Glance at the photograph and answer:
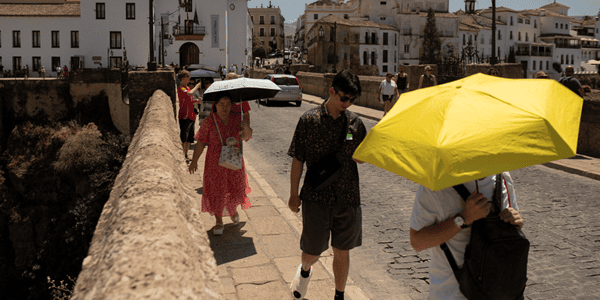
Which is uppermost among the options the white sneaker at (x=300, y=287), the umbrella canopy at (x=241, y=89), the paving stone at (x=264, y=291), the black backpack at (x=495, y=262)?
the umbrella canopy at (x=241, y=89)

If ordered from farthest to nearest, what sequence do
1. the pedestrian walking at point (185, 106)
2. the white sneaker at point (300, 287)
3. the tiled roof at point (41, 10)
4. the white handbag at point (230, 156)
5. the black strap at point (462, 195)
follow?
the tiled roof at point (41, 10)
the pedestrian walking at point (185, 106)
the white handbag at point (230, 156)
the white sneaker at point (300, 287)
the black strap at point (462, 195)

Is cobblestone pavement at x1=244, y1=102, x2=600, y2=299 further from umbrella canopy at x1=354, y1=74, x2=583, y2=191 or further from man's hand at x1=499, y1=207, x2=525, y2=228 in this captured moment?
umbrella canopy at x1=354, y1=74, x2=583, y2=191

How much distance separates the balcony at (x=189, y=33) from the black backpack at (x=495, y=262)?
61930 millimetres

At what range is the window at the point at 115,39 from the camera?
6062 centimetres

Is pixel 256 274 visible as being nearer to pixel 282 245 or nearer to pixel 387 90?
pixel 282 245

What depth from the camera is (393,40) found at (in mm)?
81562

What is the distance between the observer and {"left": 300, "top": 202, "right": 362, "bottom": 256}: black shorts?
14.3ft

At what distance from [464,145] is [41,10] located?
70.0 meters

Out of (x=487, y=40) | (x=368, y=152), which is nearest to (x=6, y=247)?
(x=368, y=152)

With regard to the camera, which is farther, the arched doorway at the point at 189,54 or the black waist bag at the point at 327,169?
the arched doorway at the point at 189,54

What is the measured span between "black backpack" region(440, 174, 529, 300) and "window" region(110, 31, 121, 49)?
63184mm

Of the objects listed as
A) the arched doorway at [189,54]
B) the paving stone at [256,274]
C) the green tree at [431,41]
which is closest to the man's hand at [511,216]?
the paving stone at [256,274]

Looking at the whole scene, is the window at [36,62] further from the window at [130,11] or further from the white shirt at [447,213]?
the white shirt at [447,213]

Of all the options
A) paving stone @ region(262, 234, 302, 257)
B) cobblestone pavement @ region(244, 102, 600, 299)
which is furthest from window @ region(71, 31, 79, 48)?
paving stone @ region(262, 234, 302, 257)
